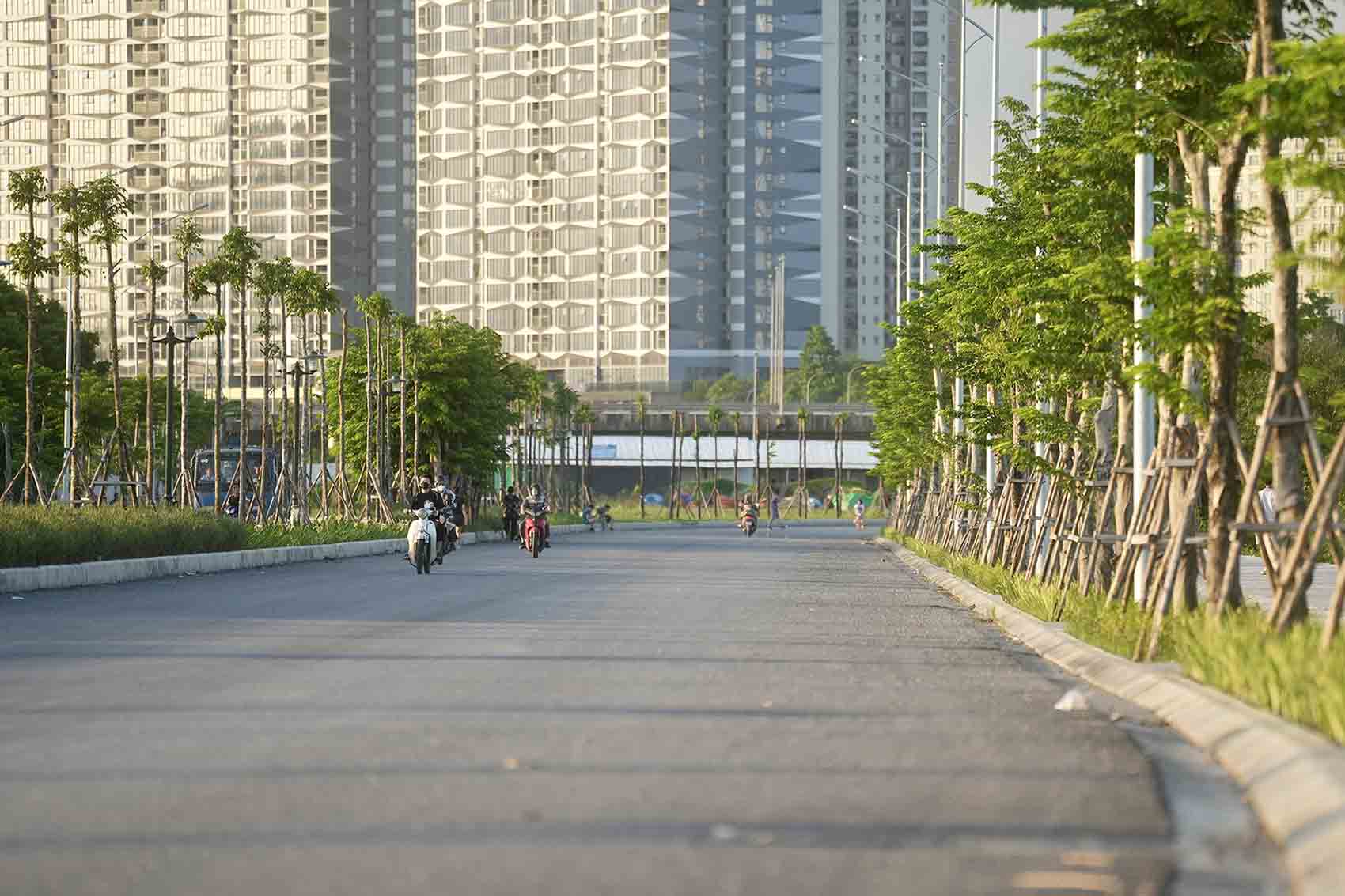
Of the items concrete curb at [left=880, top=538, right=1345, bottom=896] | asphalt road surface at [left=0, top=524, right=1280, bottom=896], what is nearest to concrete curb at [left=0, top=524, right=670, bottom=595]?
asphalt road surface at [left=0, top=524, right=1280, bottom=896]

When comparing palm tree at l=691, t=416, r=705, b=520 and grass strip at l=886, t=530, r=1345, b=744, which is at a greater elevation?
grass strip at l=886, t=530, r=1345, b=744

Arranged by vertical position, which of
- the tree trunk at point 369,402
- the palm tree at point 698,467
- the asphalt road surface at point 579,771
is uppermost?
the tree trunk at point 369,402

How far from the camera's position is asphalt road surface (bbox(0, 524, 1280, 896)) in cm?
748

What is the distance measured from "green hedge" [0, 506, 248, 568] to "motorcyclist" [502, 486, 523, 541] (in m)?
20.7

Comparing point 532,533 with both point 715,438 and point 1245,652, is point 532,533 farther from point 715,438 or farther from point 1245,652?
point 715,438

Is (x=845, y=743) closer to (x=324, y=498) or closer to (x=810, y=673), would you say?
(x=810, y=673)

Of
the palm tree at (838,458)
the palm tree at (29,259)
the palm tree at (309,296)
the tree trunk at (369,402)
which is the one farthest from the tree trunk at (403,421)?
the palm tree at (838,458)

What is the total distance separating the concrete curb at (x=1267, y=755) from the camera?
7859 mm

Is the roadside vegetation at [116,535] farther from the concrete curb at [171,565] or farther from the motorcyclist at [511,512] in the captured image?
the motorcyclist at [511,512]

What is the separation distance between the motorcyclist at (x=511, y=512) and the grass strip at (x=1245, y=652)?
42.0 m

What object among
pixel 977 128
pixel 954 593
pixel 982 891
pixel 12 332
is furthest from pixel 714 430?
pixel 982 891

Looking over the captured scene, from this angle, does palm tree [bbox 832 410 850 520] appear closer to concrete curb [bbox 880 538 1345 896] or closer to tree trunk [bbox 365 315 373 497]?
tree trunk [bbox 365 315 373 497]

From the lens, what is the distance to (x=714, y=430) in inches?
6471

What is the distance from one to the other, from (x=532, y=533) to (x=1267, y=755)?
126 feet
